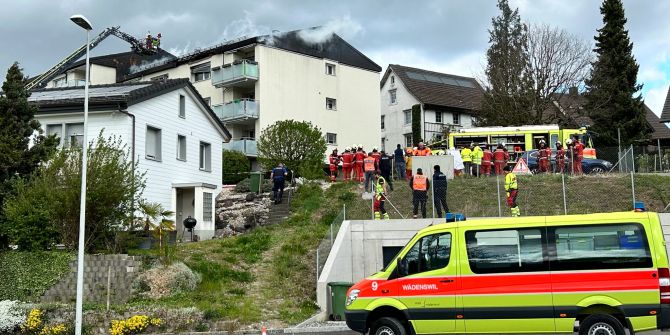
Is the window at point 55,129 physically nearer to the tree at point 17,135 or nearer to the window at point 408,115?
the tree at point 17,135

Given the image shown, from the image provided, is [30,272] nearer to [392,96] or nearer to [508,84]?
[508,84]

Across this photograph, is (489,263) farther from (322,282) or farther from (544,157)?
(544,157)

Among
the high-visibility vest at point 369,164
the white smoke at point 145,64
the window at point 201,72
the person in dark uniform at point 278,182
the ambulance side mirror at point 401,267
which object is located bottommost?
the ambulance side mirror at point 401,267

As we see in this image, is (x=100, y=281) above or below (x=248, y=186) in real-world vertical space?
below

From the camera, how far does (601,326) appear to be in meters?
10.5

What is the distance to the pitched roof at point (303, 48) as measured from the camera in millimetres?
43750

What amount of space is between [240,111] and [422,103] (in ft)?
57.3

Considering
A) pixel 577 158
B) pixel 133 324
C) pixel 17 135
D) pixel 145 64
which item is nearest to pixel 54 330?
pixel 133 324

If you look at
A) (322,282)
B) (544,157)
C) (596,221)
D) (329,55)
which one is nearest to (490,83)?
(329,55)

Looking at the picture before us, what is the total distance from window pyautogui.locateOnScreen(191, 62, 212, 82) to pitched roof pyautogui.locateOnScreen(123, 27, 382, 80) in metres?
0.61

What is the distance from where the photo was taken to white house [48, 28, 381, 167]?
42.5m

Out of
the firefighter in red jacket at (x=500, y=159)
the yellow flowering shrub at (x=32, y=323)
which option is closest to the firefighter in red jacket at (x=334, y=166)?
the firefighter in red jacket at (x=500, y=159)

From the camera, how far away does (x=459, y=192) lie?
86.9 feet

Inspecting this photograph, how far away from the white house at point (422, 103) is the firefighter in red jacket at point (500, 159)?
2200cm
